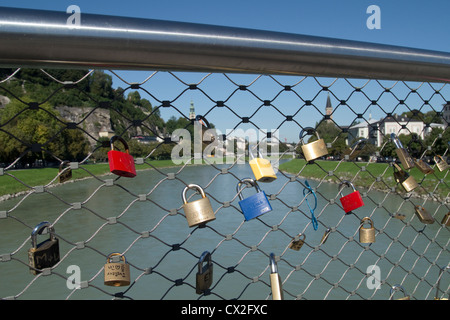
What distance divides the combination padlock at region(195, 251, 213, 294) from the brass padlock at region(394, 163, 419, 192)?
36.0 inches

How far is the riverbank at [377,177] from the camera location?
5.19 feet

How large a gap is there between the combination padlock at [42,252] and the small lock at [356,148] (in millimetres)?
1128

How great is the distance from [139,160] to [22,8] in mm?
573

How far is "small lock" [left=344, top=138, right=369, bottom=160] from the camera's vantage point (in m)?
1.53

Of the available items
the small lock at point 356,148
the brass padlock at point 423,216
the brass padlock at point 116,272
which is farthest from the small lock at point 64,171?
the brass padlock at point 423,216

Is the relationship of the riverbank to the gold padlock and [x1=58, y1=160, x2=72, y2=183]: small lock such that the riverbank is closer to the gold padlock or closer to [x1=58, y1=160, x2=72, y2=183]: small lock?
the gold padlock

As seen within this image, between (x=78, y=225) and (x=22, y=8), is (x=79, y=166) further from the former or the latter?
(x=78, y=225)

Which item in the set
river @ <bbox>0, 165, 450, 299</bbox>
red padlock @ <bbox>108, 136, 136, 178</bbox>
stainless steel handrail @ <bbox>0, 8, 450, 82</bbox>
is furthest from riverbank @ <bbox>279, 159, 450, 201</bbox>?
river @ <bbox>0, 165, 450, 299</bbox>

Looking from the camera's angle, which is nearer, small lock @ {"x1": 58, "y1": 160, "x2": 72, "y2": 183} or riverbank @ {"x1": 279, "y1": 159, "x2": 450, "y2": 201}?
small lock @ {"x1": 58, "y1": 160, "x2": 72, "y2": 183}

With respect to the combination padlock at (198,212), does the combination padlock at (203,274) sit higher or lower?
lower

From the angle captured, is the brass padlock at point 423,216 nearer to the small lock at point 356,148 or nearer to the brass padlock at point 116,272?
the small lock at point 356,148

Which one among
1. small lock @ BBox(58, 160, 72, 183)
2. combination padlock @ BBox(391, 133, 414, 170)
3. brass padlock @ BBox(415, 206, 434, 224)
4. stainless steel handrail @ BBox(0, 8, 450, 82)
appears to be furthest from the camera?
brass padlock @ BBox(415, 206, 434, 224)
